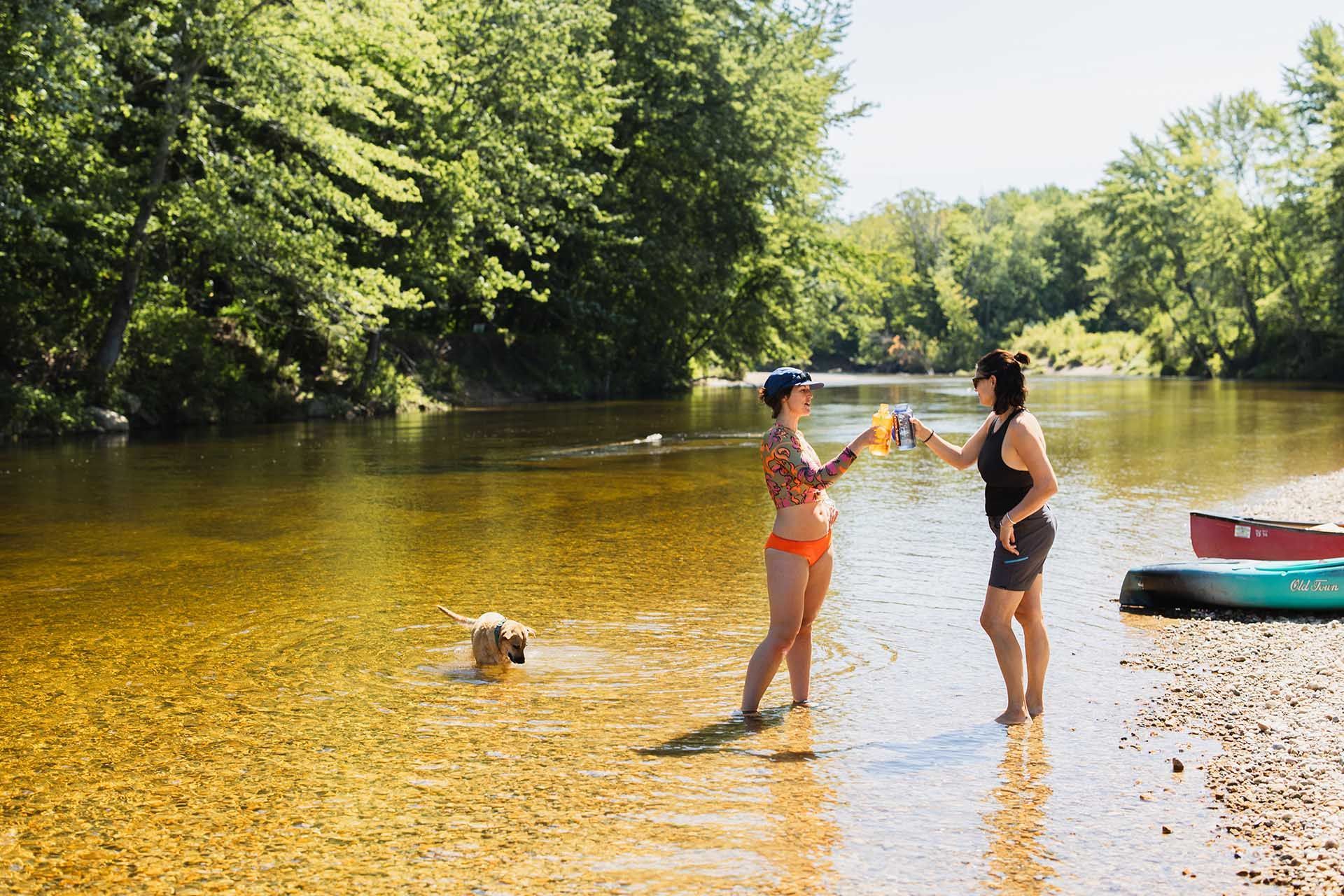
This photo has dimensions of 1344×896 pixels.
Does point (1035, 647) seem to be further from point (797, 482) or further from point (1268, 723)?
point (797, 482)

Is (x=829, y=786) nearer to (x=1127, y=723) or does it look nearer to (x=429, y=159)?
(x=1127, y=723)

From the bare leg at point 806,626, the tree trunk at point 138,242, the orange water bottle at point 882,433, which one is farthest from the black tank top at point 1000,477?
the tree trunk at point 138,242

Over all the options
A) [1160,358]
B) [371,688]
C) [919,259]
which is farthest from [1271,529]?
[919,259]

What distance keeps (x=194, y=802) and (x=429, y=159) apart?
30932 mm

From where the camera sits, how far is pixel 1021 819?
212 inches

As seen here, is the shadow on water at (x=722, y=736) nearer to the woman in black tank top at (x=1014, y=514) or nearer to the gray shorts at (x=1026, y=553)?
the woman in black tank top at (x=1014, y=514)

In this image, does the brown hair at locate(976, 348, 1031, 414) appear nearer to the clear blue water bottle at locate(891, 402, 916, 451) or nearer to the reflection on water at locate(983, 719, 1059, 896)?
the clear blue water bottle at locate(891, 402, 916, 451)

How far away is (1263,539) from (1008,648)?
478cm

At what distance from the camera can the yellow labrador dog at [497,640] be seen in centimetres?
771

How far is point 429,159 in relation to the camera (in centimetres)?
3472

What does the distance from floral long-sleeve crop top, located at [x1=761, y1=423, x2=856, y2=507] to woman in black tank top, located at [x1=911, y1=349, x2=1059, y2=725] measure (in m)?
0.53

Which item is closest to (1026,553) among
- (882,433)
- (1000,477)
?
(1000,477)

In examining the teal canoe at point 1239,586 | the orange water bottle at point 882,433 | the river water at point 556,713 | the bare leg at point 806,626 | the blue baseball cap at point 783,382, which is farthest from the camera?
the teal canoe at point 1239,586

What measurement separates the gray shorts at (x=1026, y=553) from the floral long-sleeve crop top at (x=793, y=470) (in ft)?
3.07
